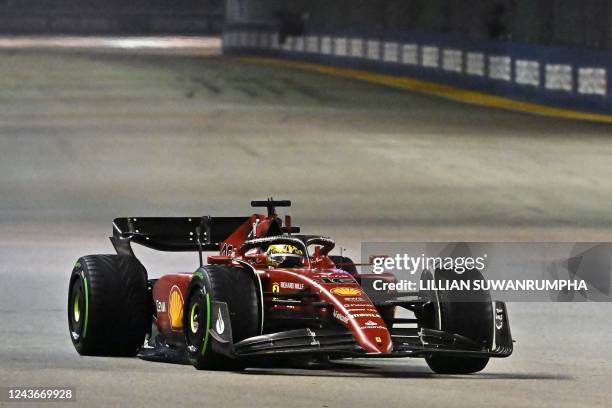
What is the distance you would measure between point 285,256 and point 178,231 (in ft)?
6.48

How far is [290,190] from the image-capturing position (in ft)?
90.2

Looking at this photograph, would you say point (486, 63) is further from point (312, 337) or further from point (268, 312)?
point (312, 337)

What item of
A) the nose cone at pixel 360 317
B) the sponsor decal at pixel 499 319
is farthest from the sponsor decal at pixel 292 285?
the sponsor decal at pixel 499 319

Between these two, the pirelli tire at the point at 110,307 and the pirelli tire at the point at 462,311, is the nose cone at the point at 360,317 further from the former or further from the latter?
the pirelli tire at the point at 110,307

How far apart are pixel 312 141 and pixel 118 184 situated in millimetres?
8228

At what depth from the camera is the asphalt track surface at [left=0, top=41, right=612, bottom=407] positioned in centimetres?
1051

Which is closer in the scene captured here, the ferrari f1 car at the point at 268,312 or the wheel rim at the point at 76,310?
the ferrari f1 car at the point at 268,312

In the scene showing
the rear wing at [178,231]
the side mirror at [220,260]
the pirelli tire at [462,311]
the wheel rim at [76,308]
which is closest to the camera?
the pirelli tire at [462,311]

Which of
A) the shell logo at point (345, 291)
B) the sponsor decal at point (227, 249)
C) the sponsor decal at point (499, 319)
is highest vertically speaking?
the shell logo at point (345, 291)

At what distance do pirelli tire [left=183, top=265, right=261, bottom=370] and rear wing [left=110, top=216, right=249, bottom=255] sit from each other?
197 cm

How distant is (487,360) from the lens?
1113 cm

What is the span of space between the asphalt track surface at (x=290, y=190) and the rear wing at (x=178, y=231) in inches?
37.3

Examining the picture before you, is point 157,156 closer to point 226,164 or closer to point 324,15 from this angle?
point 226,164

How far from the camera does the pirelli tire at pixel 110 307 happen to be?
11648mm
